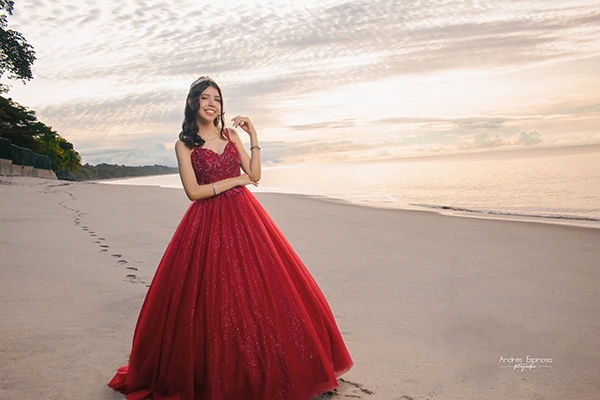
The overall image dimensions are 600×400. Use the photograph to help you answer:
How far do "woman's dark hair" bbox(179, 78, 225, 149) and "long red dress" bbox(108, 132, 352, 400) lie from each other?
82 millimetres

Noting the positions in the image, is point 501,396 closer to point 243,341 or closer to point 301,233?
point 243,341

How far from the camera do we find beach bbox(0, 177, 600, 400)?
313 centimetres

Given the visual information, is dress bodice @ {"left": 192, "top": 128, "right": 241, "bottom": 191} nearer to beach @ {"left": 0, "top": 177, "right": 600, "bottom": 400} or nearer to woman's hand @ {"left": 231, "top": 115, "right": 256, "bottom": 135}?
woman's hand @ {"left": 231, "top": 115, "right": 256, "bottom": 135}

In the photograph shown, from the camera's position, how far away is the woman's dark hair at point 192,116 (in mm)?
3078

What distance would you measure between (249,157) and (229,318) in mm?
1147

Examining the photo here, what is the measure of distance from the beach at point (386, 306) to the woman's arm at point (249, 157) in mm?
1484

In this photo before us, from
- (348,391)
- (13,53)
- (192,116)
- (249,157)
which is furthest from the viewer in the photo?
(13,53)

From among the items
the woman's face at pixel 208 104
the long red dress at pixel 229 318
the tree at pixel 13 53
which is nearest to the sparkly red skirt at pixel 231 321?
the long red dress at pixel 229 318

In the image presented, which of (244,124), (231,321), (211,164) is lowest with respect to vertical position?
(231,321)

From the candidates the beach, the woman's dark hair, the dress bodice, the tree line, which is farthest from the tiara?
the tree line

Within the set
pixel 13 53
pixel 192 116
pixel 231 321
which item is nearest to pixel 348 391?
pixel 231 321

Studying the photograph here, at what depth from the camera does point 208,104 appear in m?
3.15

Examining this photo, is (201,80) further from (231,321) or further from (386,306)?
(386,306)

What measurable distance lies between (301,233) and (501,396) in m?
6.10
